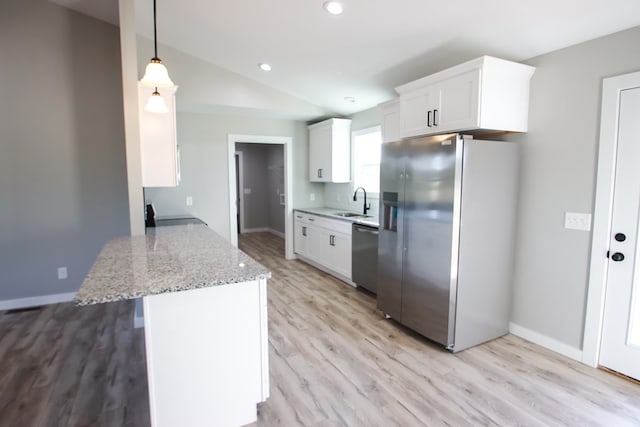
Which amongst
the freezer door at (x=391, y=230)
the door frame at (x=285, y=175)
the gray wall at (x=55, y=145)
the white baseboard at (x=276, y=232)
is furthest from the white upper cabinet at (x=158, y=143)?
the white baseboard at (x=276, y=232)

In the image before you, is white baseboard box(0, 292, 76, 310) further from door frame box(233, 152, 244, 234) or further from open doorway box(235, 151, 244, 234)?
door frame box(233, 152, 244, 234)

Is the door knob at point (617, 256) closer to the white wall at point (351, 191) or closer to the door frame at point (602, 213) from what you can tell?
the door frame at point (602, 213)

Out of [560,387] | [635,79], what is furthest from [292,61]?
[560,387]

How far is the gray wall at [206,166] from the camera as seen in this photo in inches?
192

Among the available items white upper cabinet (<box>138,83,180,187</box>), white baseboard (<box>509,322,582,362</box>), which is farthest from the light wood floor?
white upper cabinet (<box>138,83,180,187</box>)

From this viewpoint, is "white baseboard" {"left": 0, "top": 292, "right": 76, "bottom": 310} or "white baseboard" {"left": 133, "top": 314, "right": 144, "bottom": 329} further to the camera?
"white baseboard" {"left": 0, "top": 292, "right": 76, "bottom": 310}

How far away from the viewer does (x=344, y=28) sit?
2.97 meters

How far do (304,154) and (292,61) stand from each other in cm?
208

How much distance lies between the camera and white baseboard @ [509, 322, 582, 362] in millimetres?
2683

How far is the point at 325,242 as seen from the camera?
4941 millimetres

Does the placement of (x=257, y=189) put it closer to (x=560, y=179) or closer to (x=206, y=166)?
(x=206, y=166)

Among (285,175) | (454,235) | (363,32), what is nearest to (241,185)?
(285,175)

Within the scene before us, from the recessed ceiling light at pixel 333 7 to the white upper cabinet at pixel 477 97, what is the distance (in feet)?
3.06

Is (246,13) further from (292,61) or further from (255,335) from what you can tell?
(255,335)
